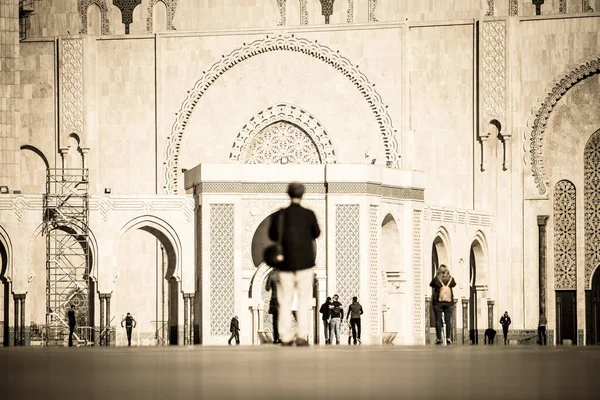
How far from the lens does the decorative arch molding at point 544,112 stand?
115 ft

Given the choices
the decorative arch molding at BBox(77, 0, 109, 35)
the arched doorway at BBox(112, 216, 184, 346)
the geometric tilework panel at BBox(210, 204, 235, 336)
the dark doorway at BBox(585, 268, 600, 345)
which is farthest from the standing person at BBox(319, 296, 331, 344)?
the decorative arch molding at BBox(77, 0, 109, 35)

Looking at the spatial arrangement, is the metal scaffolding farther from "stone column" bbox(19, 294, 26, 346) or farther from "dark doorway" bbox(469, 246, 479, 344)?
"dark doorway" bbox(469, 246, 479, 344)

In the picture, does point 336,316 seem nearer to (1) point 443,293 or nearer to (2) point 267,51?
(1) point 443,293

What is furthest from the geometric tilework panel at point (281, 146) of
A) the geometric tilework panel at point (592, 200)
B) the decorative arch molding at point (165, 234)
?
the geometric tilework panel at point (592, 200)

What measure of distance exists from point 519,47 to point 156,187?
29.5 feet

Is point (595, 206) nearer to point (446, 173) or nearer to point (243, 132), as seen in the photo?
point (446, 173)

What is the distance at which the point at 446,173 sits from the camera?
36.0m

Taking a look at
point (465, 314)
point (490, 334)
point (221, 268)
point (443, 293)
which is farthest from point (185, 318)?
point (443, 293)

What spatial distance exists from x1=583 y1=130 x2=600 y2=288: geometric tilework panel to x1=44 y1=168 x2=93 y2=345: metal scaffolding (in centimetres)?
1126

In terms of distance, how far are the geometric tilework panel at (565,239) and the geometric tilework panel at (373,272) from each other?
612cm

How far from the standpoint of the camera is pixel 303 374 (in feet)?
28.3

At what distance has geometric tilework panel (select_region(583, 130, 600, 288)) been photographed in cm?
3562

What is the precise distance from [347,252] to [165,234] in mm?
3956

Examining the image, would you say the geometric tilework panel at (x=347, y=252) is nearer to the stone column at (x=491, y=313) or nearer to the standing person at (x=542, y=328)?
the stone column at (x=491, y=313)
